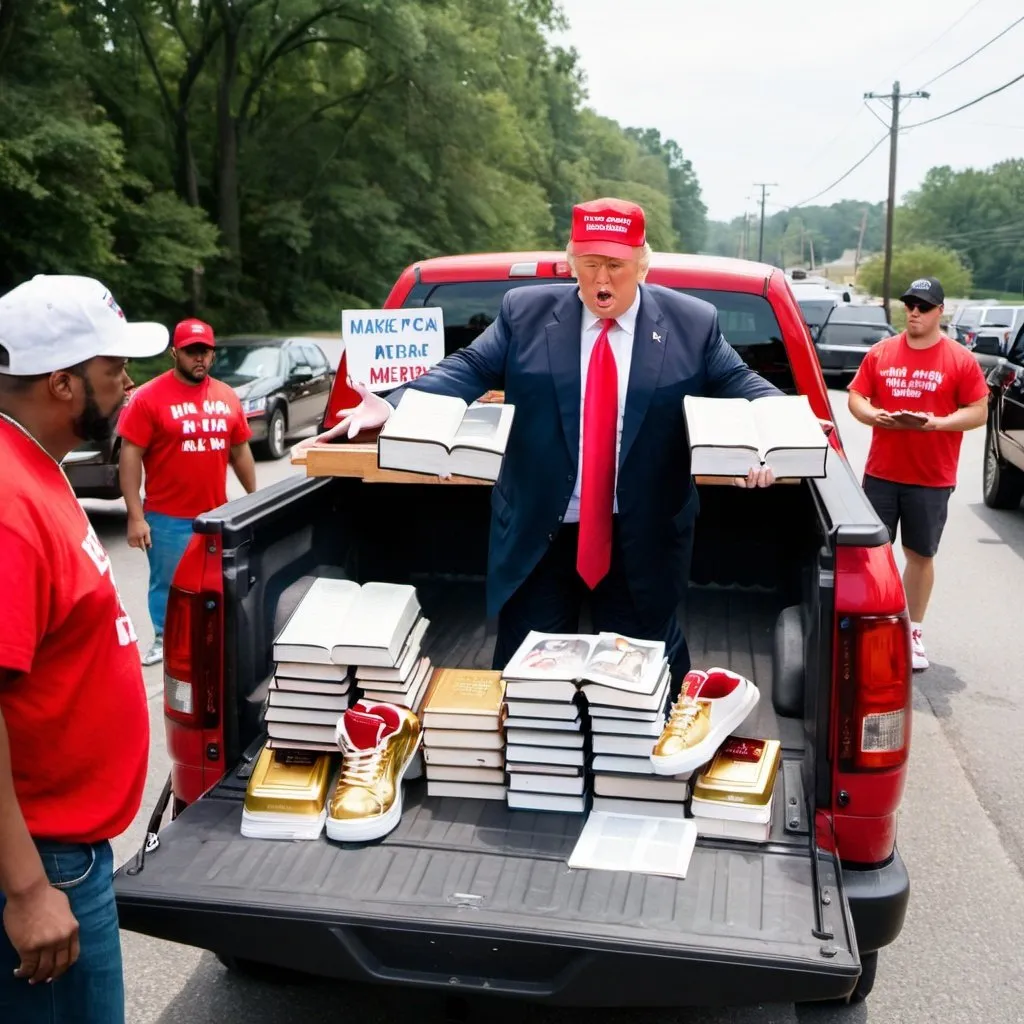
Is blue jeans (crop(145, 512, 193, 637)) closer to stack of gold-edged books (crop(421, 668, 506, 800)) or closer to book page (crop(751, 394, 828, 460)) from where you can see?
stack of gold-edged books (crop(421, 668, 506, 800))

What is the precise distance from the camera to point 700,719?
3131mm

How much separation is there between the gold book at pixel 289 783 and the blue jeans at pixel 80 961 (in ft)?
2.72

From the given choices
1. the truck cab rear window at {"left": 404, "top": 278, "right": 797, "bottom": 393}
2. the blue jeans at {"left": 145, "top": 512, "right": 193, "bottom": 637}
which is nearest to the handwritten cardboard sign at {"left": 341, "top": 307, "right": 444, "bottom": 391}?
the truck cab rear window at {"left": 404, "top": 278, "right": 797, "bottom": 393}

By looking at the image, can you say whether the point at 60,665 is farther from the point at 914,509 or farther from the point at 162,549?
the point at 914,509

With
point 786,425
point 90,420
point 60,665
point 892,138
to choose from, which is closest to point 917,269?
point 892,138

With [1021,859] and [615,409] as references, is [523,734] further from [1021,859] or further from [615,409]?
[1021,859]

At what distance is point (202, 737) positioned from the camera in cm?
314

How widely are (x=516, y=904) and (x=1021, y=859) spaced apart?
248cm

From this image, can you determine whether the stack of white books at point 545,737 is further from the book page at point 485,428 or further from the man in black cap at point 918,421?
the man in black cap at point 918,421

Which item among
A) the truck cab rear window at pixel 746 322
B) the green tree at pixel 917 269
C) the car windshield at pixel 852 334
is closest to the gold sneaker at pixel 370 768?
the truck cab rear window at pixel 746 322

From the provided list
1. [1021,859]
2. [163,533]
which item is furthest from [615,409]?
[163,533]

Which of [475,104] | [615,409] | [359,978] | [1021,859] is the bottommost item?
[1021,859]

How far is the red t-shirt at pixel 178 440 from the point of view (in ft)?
19.1

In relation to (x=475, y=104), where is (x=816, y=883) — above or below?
below
